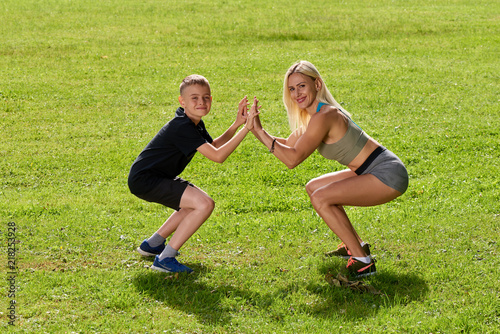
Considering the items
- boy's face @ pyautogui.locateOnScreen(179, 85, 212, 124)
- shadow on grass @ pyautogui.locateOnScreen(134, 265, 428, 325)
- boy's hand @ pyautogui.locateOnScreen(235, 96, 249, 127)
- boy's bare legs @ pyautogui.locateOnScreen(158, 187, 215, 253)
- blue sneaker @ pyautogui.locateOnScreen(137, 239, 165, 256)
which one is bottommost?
shadow on grass @ pyautogui.locateOnScreen(134, 265, 428, 325)

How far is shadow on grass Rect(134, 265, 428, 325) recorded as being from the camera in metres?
5.64

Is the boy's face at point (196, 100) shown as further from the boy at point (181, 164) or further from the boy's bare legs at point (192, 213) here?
the boy's bare legs at point (192, 213)

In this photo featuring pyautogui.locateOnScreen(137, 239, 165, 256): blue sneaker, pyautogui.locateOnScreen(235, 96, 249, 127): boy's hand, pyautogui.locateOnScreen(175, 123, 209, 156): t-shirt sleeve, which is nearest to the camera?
pyautogui.locateOnScreen(175, 123, 209, 156): t-shirt sleeve

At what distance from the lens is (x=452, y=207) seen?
8117 mm

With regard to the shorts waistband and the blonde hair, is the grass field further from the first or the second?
the blonde hair

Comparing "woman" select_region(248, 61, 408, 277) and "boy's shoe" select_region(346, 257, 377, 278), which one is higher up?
"woman" select_region(248, 61, 408, 277)

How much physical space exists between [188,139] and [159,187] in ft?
1.83

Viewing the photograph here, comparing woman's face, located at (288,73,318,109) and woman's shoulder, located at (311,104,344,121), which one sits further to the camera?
woman's face, located at (288,73,318,109)

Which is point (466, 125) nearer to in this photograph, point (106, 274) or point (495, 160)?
point (495, 160)

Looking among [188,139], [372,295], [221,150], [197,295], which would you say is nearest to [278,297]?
[197,295]

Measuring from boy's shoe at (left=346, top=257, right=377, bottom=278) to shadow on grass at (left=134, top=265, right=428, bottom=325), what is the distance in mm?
89

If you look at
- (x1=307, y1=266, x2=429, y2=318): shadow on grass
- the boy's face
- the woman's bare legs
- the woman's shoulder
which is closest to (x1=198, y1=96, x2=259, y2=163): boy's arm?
the boy's face

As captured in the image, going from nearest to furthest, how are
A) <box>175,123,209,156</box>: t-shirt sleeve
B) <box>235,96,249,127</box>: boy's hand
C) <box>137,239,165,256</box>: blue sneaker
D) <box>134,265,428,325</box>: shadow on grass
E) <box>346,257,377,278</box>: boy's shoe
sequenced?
<box>134,265,428,325</box>: shadow on grass, <box>346,257,377,278</box>: boy's shoe, <box>175,123,209,156</box>: t-shirt sleeve, <box>235,96,249,127</box>: boy's hand, <box>137,239,165,256</box>: blue sneaker

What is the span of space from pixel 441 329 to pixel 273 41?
16.8m
